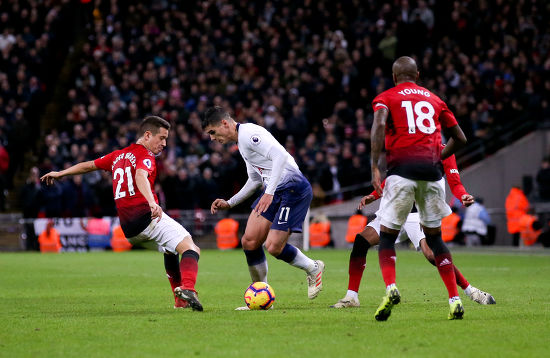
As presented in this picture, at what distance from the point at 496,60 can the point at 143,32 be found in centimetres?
1223

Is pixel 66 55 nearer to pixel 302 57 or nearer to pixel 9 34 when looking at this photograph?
pixel 9 34

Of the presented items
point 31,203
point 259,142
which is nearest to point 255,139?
point 259,142

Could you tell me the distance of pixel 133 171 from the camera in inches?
371

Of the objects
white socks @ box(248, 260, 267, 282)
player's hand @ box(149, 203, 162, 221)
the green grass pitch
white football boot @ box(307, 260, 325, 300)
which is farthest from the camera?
white football boot @ box(307, 260, 325, 300)

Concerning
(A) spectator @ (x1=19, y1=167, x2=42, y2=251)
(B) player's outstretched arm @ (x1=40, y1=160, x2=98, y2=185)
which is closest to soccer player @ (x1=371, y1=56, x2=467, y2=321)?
(B) player's outstretched arm @ (x1=40, y1=160, x2=98, y2=185)

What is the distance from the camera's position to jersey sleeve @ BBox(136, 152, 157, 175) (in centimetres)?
929

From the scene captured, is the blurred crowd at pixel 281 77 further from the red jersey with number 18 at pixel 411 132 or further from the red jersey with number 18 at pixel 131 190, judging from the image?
the red jersey with number 18 at pixel 411 132

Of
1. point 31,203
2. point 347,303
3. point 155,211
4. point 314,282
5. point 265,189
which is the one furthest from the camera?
point 31,203

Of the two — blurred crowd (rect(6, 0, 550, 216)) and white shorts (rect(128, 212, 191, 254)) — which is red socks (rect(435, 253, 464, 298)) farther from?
blurred crowd (rect(6, 0, 550, 216))

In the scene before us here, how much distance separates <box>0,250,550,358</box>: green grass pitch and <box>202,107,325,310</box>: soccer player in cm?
52

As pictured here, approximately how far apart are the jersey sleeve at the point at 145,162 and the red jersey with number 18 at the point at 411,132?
100 inches

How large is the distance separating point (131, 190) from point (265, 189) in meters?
1.39

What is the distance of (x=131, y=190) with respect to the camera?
950 cm

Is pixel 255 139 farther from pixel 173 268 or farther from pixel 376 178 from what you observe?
pixel 376 178
